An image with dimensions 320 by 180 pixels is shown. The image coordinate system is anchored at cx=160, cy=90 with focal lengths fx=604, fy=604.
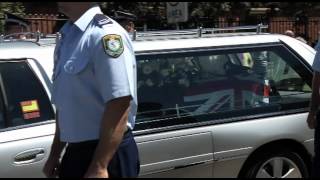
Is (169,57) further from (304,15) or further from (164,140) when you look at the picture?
(304,15)

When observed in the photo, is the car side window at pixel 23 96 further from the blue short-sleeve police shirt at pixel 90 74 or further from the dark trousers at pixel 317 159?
the dark trousers at pixel 317 159

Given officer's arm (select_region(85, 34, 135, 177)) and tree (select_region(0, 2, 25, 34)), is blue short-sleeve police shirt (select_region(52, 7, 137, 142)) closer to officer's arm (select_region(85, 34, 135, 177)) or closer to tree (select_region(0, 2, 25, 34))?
officer's arm (select_region(85, 34, 135, 177))

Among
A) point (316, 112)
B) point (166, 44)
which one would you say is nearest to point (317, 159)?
point (316, 112)

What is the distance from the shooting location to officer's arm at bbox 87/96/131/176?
8.05 ft

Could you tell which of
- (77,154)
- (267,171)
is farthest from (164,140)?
(77,154)

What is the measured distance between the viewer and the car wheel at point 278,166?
15.0 feet

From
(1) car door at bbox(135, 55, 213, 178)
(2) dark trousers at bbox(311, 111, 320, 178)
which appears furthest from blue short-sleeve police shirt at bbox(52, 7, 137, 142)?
(2) dark trousers at bbox(311, 111, 320, 178)

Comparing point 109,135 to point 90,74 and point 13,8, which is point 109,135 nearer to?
point 90,74

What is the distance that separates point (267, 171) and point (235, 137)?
46cm

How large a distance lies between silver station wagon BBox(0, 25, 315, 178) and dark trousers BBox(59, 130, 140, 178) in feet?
3.12

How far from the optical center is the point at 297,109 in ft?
15.7

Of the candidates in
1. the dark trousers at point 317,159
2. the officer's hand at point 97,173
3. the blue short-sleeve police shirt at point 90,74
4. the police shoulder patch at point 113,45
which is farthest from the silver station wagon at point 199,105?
the police shoulder patch at point 113,45

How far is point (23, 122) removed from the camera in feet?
12.1

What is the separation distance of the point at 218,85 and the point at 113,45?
86.0 inches
